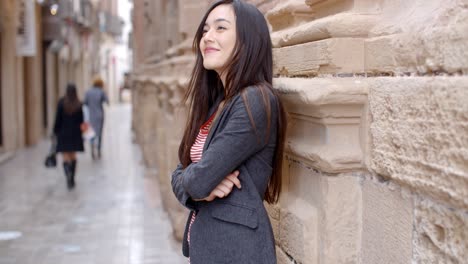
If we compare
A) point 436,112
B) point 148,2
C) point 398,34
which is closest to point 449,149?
point 436,112

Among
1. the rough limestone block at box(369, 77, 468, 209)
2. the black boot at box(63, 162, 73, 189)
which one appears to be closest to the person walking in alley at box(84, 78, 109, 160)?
the black boot at box(63, 162, 73, 189)

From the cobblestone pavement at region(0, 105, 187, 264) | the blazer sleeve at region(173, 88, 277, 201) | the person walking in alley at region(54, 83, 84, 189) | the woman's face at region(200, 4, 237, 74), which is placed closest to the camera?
the blazer sleeve at region(173, 88, 277, 201)

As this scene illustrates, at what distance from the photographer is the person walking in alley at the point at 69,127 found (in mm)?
9977

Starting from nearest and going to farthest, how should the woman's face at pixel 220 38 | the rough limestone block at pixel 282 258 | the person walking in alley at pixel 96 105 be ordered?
the woman's face at pixel 220 38, the rough limestone block at pixel 282 258, the person walking in alley at pixel 96 105

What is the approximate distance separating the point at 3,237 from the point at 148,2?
8.83m

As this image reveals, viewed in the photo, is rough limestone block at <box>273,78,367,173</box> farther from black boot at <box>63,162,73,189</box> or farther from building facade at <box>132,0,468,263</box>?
black boot at <box>63,162,73,189</box>

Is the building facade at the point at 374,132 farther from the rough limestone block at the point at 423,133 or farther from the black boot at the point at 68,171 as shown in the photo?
the black boot at the point at 68,171

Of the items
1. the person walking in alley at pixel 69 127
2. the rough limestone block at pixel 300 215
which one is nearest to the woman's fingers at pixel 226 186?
the rough limestone block at pixel 300 215

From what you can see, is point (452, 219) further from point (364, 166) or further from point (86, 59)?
point (86, 59)

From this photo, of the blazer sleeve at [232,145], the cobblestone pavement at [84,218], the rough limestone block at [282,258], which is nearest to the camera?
the blazer sleeve at [232,145]

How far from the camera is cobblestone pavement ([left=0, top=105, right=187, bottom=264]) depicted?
642cm

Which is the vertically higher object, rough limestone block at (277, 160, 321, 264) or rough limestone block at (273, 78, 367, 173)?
rough limestone block at (273, 78, 367, 173)

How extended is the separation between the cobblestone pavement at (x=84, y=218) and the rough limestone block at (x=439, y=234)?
14.8ft

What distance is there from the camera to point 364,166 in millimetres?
2312
